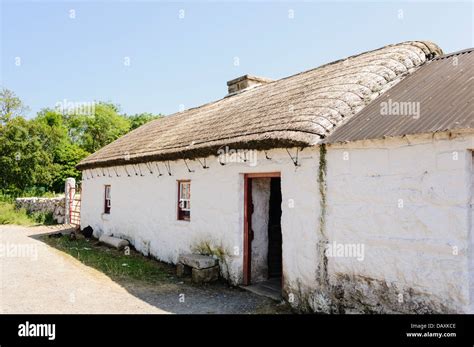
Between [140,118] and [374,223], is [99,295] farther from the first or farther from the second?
[140,118]

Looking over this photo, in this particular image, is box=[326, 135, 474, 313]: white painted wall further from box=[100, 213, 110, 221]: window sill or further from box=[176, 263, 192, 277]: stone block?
box=[100, 213, 110, 221]: window sill

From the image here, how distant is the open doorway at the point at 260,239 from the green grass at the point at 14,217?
14625mm

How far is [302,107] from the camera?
720cm

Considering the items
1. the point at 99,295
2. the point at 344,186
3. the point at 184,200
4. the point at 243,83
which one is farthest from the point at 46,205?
the point at 344,186

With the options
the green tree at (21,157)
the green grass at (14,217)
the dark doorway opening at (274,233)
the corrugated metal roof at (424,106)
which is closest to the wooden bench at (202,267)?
the dark doorway opening at (274,233)

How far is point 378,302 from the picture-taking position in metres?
5.30

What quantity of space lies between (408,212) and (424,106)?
1.60 m

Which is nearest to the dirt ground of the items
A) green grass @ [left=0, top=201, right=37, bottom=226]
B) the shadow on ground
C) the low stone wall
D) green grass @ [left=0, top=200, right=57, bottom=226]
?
the shadow on ground

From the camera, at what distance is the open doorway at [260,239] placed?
7656 mm

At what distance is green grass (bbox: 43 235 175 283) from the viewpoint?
8.73m

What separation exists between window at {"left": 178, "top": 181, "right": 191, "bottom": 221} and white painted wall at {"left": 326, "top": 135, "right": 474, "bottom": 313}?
446cm

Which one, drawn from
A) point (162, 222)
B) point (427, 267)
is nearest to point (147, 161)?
point (162, 222)

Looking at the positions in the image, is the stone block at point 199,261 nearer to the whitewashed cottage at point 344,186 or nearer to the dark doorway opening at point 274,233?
the whitewashed cottage at point 344,186
